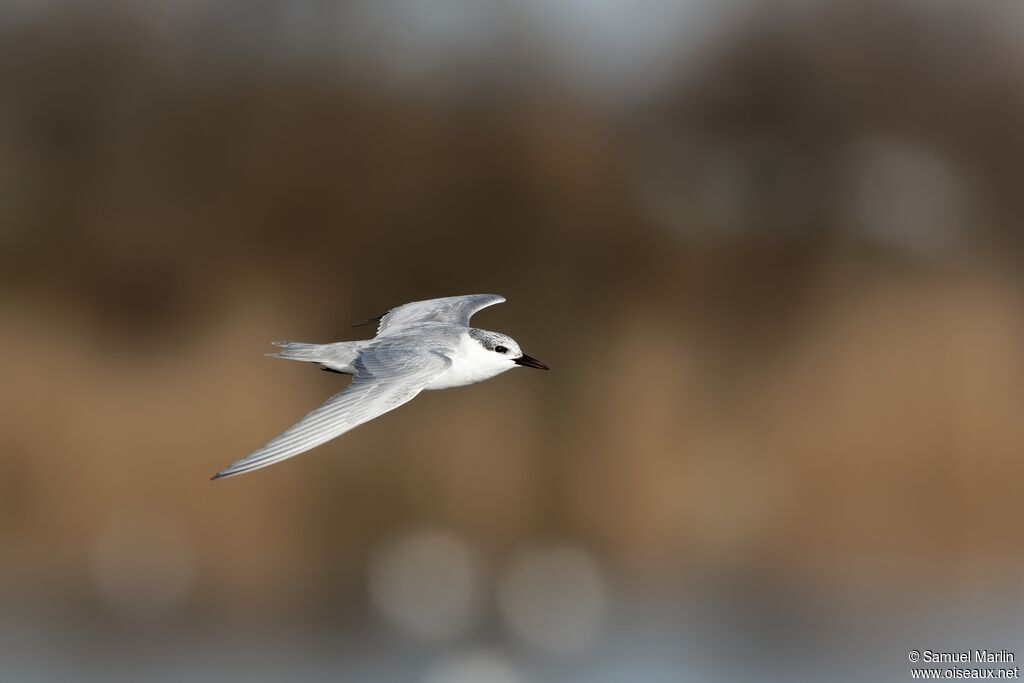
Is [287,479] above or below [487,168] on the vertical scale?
below

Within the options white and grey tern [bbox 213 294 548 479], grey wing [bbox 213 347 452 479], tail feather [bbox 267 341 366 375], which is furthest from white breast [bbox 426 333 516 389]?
tail feather [bbox 267 341 366 375]

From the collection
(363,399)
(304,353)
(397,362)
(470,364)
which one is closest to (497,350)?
(470,364)

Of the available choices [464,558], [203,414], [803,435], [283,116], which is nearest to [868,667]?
[803,435]

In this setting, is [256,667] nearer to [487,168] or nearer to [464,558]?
[464,558]

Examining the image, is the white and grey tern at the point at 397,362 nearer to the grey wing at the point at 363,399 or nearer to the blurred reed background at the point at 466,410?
the grey wing at the point at 363,399

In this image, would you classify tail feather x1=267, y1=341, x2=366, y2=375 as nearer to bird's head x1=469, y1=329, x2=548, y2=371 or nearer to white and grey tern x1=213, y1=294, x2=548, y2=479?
white and grey tern x1=213, y1=294, x2=548, y2=479
